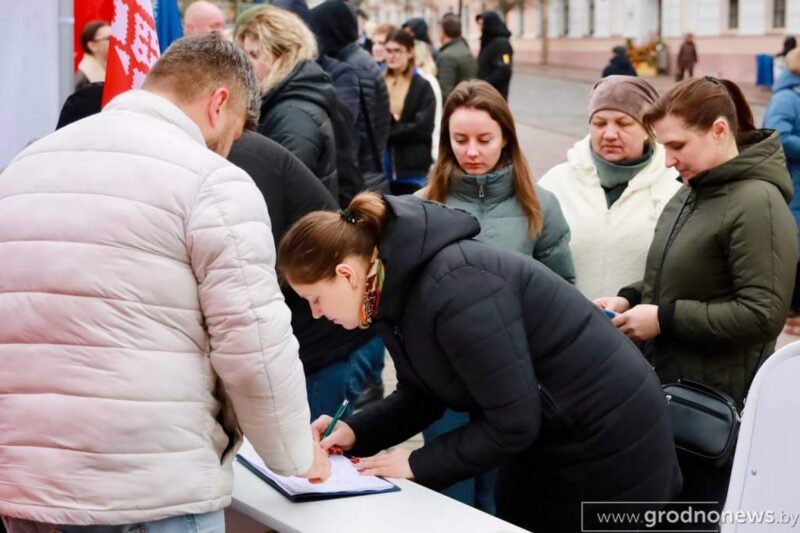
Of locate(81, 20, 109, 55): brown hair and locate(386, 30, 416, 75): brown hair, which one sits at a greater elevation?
locate(81, 20, 109, 55): brown hair

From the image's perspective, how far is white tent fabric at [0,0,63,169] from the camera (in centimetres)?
450

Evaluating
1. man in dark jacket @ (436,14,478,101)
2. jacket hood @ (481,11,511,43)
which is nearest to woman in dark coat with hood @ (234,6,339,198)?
man in dark jacket @ (436,14,478,101)

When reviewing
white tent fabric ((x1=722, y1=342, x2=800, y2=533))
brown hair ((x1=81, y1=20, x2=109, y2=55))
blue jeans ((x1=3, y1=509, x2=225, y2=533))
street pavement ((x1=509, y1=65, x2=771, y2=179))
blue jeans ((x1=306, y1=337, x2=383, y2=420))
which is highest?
brown hair ((x1=81, y1=20, x2=109, y2=55))

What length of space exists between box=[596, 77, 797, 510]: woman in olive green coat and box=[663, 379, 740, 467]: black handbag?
9 centimetres

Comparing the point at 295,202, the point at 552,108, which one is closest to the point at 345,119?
the point at 295,202

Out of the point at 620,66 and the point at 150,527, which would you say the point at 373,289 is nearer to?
the point at 150,527

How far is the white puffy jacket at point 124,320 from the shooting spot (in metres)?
2.19

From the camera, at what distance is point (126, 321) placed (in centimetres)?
219

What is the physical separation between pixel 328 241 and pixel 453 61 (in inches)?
353

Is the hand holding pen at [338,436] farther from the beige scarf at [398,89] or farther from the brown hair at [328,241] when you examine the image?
the beige scarf at [398,89]

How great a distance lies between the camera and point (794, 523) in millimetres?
2262

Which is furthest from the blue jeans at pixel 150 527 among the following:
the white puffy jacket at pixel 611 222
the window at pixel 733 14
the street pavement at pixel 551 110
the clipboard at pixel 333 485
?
the window at pixel 733 14

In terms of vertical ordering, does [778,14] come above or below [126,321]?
below

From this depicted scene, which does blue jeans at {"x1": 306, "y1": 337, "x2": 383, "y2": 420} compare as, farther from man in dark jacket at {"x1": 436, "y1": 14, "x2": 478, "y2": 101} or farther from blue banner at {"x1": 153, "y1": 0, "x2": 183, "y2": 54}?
man in dark jacket at {"x1": 436, "y1": 14, "x2": 478, "y2": 101}
